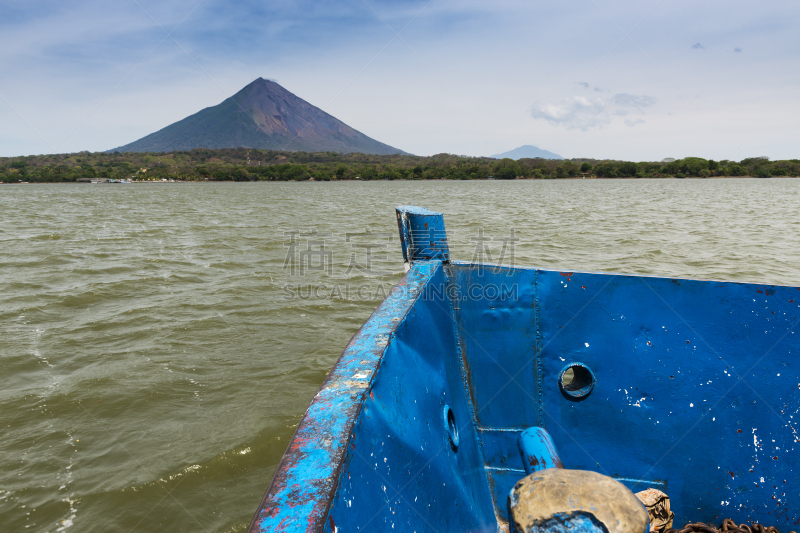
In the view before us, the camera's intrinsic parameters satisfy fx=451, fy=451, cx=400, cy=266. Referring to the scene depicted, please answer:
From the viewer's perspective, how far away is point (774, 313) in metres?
1.93

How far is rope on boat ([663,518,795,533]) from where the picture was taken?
6.27 ft

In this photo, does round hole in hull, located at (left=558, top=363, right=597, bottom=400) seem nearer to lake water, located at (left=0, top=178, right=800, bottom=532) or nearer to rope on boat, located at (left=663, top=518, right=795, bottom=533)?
rope on boat, located at (left=663, top=518, right=795, bottom=533)

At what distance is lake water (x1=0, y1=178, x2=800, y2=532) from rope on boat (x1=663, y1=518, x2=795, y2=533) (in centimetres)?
224

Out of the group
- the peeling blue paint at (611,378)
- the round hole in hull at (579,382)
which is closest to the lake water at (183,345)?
the peeling blue paint at (611,378)

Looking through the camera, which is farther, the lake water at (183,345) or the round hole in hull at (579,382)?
the lake water at (183,345)

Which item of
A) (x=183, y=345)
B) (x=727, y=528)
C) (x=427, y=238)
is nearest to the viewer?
(x=727, y=528)

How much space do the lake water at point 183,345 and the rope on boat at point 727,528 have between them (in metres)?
2.24

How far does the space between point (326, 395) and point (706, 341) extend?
1834 millimetres

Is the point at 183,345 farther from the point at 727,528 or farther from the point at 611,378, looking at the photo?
the point at 727,528

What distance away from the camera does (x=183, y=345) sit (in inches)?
195

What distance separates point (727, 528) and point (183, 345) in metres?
4.83

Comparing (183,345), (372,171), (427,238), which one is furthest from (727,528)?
(372,171)

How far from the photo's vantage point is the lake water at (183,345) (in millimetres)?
2826

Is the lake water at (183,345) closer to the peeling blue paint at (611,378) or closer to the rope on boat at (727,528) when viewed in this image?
the peeling blue paint at (611,378)
